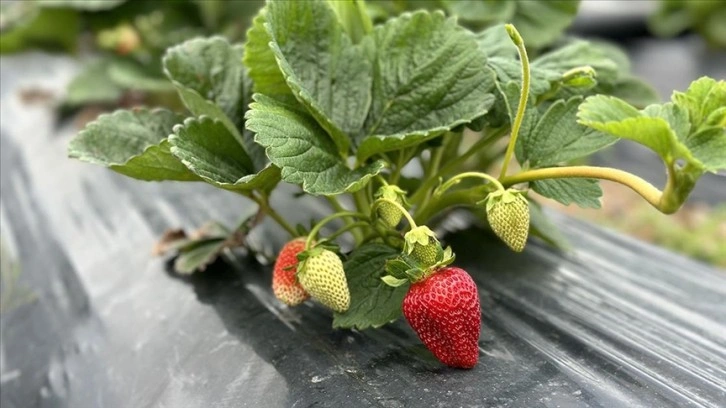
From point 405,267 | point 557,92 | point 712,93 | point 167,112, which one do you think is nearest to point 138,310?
point 167,112

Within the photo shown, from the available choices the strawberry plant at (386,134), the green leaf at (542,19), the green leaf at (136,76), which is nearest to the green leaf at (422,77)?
the strawberry plant at (386,134)

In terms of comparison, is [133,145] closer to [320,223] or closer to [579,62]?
[320,223]

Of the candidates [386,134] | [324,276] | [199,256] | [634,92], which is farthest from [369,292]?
[634,92]

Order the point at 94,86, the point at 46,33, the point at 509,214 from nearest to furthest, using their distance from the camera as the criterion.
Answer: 1. the point at 509,214
2. the point at 94,86
3. the point at 46,33

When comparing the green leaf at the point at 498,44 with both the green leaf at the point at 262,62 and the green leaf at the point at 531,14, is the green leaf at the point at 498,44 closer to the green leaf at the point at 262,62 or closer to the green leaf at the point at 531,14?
the green leaf at the point at 531,14

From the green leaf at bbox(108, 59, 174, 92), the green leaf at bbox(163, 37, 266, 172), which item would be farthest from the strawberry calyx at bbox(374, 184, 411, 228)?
the green leaf at bbox(108, 59, 174, 92)

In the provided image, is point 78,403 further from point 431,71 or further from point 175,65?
point 431,71
